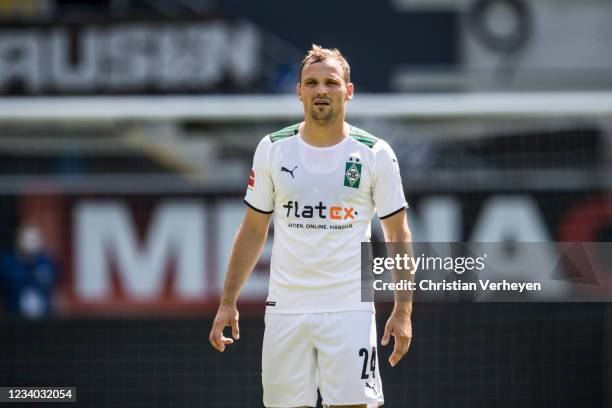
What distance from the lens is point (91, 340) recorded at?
7.46 m

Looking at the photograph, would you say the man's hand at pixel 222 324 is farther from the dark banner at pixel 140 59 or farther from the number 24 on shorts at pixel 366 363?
the dark banner at pixel 140 59

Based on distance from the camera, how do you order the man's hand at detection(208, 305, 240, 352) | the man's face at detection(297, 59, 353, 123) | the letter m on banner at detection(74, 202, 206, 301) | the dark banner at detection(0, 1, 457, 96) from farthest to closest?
the dark banner at detection(0, 1, 457, 96), the letter m on banner at detection(74, 202, 206, 301), the man's hand at detection(208, 305, 240, 352), the man's face at detection(297, 59, 353, 123)

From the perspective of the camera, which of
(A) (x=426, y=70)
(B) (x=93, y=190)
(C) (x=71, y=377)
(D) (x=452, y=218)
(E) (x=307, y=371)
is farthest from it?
(A) (x=426, y=70)

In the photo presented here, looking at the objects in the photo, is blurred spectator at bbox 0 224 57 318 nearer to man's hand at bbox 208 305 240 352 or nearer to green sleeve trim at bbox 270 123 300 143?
man's hand at bbox 208 305 240 352

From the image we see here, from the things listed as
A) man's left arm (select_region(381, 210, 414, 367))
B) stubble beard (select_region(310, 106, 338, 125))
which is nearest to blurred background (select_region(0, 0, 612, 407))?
man's left arm (select_region(381, 210, 414, 367))

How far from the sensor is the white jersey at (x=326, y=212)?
14.6ft

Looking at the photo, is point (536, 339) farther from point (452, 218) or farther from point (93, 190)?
point (93, 190)

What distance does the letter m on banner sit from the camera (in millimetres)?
8148

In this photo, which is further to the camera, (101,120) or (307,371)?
(101,120)

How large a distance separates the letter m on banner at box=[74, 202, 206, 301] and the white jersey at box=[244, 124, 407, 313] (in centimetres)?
365

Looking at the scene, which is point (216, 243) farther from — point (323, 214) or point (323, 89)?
point (323, 89)

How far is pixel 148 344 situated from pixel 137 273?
1.10 meters

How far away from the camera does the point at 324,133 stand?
449 cm

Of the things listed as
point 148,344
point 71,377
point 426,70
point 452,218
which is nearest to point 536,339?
point 452,218
